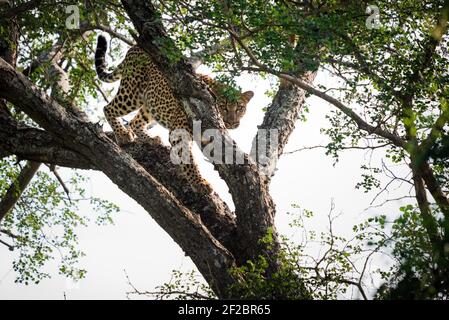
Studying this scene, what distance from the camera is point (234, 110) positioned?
1066 centimetres

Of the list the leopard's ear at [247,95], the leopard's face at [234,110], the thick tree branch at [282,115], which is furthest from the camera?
the leopard's ear at [247,95]

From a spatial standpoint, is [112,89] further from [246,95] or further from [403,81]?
[403,81]

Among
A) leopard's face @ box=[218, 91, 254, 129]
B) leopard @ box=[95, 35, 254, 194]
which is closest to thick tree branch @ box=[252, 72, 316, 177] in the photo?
leopard @ box=[95, 35, 254, 194]

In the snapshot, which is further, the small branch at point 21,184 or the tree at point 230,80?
the small branch at point 21,184

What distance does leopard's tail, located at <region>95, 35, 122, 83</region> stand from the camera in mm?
10261

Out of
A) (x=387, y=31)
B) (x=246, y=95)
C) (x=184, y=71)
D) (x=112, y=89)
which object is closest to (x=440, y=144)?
(x=387, y=31)

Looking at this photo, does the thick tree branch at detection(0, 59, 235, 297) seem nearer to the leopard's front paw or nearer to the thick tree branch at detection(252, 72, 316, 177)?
the leopard's front paw

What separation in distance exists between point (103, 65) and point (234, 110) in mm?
2005

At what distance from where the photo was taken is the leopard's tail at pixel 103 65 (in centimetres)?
1026

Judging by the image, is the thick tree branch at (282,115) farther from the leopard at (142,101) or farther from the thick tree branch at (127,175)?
the thick tree branch at (127,175)

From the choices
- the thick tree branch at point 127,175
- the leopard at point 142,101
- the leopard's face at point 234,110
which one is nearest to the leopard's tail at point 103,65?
the leopard at point 142,101

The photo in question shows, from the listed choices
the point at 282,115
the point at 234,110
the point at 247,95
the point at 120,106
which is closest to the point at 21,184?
the point at 120,106

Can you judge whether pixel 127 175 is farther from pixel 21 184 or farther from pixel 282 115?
pixel 21 184

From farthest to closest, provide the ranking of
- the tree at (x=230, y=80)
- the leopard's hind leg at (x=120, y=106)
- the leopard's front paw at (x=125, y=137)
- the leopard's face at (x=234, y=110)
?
1. the leopard's face at (x=234, y=110)
2. the leopard's hind leg at (x=120, y=106)
3. the leopard's front paw at (x=125, y=137)
4. the tree at (x=230, y=80)
